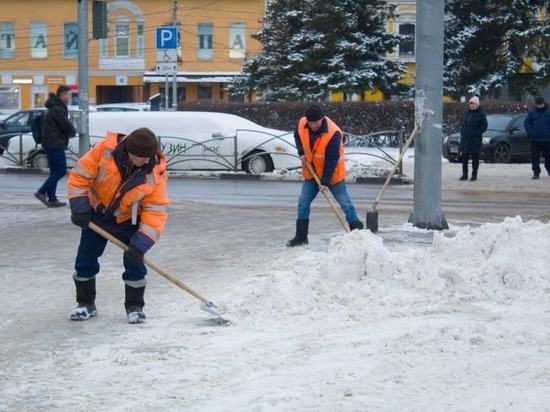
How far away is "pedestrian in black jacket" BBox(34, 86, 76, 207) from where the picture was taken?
592 inches

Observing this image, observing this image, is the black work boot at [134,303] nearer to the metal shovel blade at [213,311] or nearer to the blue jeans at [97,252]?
the blue jeans at [97,252]

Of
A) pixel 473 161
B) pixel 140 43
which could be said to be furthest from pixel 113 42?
pixel 473 161

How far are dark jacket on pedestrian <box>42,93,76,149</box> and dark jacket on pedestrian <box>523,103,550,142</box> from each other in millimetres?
9149

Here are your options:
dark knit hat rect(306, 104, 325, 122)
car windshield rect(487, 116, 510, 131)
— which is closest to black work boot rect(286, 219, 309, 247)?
dark knit hat rect(306, 104, 325, 122)

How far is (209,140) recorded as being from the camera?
75.6ft

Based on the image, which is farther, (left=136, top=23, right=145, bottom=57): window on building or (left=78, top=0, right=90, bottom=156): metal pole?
(left=136, top=23, right=145, bottom=57): window on building

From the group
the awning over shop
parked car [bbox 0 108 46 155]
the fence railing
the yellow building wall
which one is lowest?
the fence railing

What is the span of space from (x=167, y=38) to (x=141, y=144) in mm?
23796

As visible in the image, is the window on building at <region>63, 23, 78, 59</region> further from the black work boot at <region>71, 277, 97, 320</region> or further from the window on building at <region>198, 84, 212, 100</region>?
the black work boot at <region>71, 277, 97, 320</region>

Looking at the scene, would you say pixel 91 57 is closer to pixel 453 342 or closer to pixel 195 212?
pixel 195 212

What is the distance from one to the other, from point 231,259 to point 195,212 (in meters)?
4.61

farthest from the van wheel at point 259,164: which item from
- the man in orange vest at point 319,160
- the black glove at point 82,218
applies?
the black glove at point 82,218

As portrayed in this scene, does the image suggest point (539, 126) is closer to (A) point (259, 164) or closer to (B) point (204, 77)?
(A) point (259, 164)

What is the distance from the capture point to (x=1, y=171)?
24891 millimetres
